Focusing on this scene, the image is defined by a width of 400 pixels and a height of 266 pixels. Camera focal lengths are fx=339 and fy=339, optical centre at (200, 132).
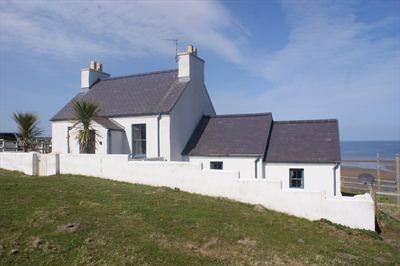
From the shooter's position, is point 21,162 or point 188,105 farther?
point 188,105

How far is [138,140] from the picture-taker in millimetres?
19453

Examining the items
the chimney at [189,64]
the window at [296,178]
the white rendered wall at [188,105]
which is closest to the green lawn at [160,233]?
the window at [296,178]

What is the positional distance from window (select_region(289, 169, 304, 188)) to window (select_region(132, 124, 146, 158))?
8208mm

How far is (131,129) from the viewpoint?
63.6ft

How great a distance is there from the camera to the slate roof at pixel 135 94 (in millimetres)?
19275

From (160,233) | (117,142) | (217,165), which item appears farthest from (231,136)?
(160,233)

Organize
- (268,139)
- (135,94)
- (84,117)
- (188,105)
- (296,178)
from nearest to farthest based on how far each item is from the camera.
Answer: (296,178) → (84,117) → (268,139) → (188,105) → (135,94)

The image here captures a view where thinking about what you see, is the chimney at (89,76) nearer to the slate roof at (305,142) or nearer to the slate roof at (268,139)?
the slate roof at (268,139)

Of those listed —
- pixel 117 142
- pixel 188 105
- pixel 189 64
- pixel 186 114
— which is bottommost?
pixel 117 142

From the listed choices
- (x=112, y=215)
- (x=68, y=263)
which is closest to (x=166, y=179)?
(x=112, y=215)

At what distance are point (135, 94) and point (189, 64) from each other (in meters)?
4.03

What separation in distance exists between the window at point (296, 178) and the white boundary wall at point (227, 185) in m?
4.30

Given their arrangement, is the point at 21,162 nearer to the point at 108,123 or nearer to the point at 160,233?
the point at 108,123

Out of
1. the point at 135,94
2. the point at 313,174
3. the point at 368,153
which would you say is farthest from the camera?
the point at 368,153
